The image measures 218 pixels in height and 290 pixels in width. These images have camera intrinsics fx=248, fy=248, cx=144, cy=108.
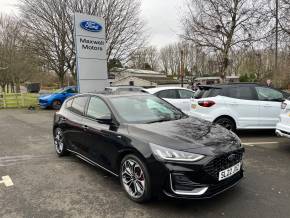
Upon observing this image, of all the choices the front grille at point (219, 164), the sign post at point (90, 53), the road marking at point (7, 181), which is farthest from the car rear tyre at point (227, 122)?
the sign post at point (90, 53)

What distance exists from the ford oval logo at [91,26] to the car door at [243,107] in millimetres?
8401

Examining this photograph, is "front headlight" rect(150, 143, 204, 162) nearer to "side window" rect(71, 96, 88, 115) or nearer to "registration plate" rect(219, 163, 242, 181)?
"registration plate" rect(219, 163, 242, 181)

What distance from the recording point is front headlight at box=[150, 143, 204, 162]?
2.93 meters

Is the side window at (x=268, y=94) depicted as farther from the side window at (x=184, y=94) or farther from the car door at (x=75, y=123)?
the car door at (x=75, y=123)

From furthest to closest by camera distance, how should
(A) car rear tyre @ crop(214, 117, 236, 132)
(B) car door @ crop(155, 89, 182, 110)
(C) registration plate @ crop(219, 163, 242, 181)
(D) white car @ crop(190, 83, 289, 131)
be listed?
(B) car door @ crop(155, 89, 182, 110) < (A) car rear tyre @ crop(214, 117, 236, 132) < (D) white car @ crop(190, 83, 289, 131) < (C) registration plate @ crop(219, 163, 242, 181)

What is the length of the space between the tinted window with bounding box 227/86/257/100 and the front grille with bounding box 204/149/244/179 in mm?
4045

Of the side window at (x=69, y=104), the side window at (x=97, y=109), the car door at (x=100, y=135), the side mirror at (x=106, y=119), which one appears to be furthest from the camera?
the side window at (x=69, y=104)

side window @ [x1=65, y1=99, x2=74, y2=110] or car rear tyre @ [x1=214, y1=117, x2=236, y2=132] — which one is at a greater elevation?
side window @ [x1=65, y1=99, x2=74, y2=110]

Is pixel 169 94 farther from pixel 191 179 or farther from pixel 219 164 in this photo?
pixel 191 179

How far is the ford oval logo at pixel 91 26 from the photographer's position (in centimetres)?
1242

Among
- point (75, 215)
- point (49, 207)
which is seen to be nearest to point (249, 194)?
point (75, 215)

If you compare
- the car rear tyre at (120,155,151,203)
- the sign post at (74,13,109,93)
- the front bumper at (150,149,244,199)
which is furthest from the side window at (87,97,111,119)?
the sign post at (74,13,109,93)

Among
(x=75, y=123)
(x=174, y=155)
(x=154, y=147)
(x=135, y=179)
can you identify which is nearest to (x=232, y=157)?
(x=174, y=155)

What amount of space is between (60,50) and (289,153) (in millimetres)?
18084
